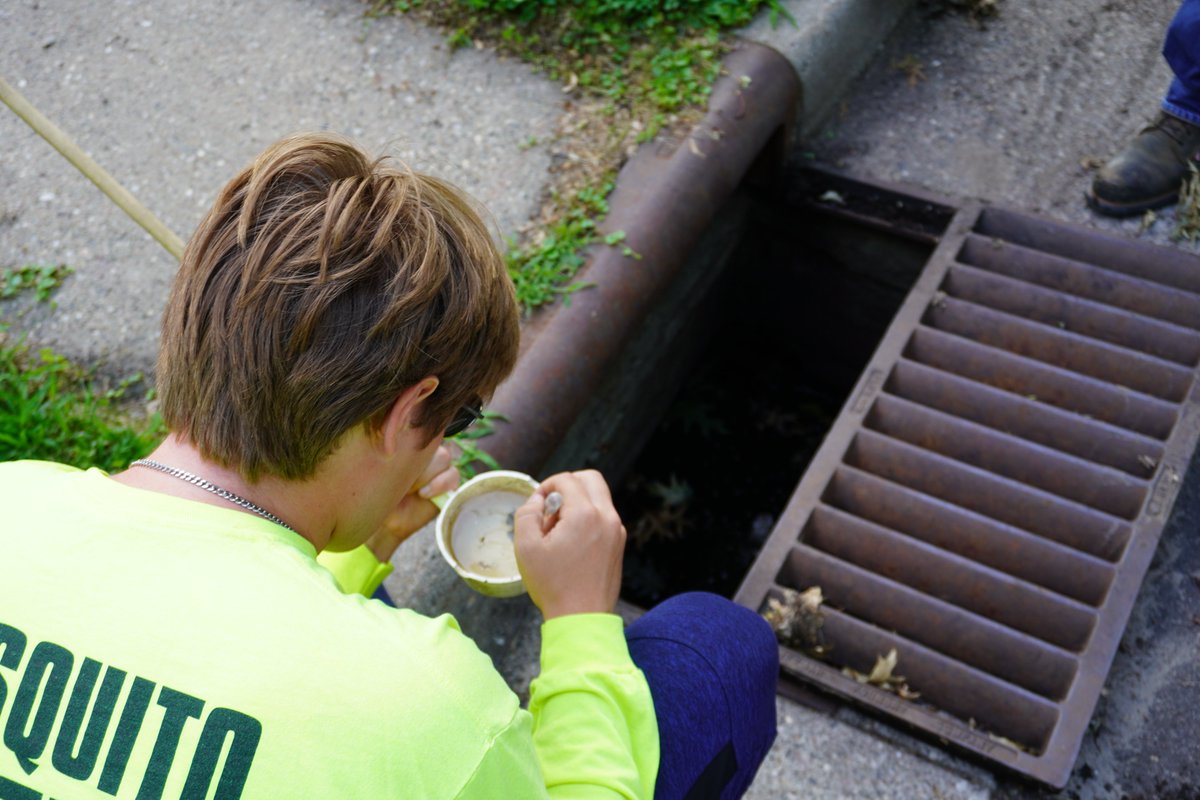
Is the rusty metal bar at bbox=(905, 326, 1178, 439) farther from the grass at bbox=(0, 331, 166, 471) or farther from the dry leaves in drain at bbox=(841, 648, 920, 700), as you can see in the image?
the grass at bbox=(0, 331, 166, 471)

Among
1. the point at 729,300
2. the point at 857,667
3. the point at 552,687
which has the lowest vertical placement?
the point at 729,300

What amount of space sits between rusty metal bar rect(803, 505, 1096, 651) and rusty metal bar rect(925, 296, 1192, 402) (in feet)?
2.33

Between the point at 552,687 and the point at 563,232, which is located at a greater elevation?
the point at 552,687

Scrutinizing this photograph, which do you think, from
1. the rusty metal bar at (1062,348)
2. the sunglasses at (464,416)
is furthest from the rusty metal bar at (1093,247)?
the sunglasses at (464,416)

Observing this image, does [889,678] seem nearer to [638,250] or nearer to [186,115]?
[638,250]

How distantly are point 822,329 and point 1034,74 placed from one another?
114cm

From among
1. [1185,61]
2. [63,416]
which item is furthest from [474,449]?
[1185,61]

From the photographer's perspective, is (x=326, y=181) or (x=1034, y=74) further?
(x=1034, y=74)

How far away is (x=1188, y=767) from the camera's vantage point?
1.96 meters

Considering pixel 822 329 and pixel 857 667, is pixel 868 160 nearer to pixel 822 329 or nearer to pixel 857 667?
pixel 822 329

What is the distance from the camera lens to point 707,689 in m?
1.45

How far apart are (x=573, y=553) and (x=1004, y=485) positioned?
1435mm

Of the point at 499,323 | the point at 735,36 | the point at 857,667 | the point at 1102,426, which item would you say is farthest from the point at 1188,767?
the point at 735,36

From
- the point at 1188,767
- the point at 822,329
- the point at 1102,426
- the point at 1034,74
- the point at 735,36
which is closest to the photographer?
the point at 1188,767
